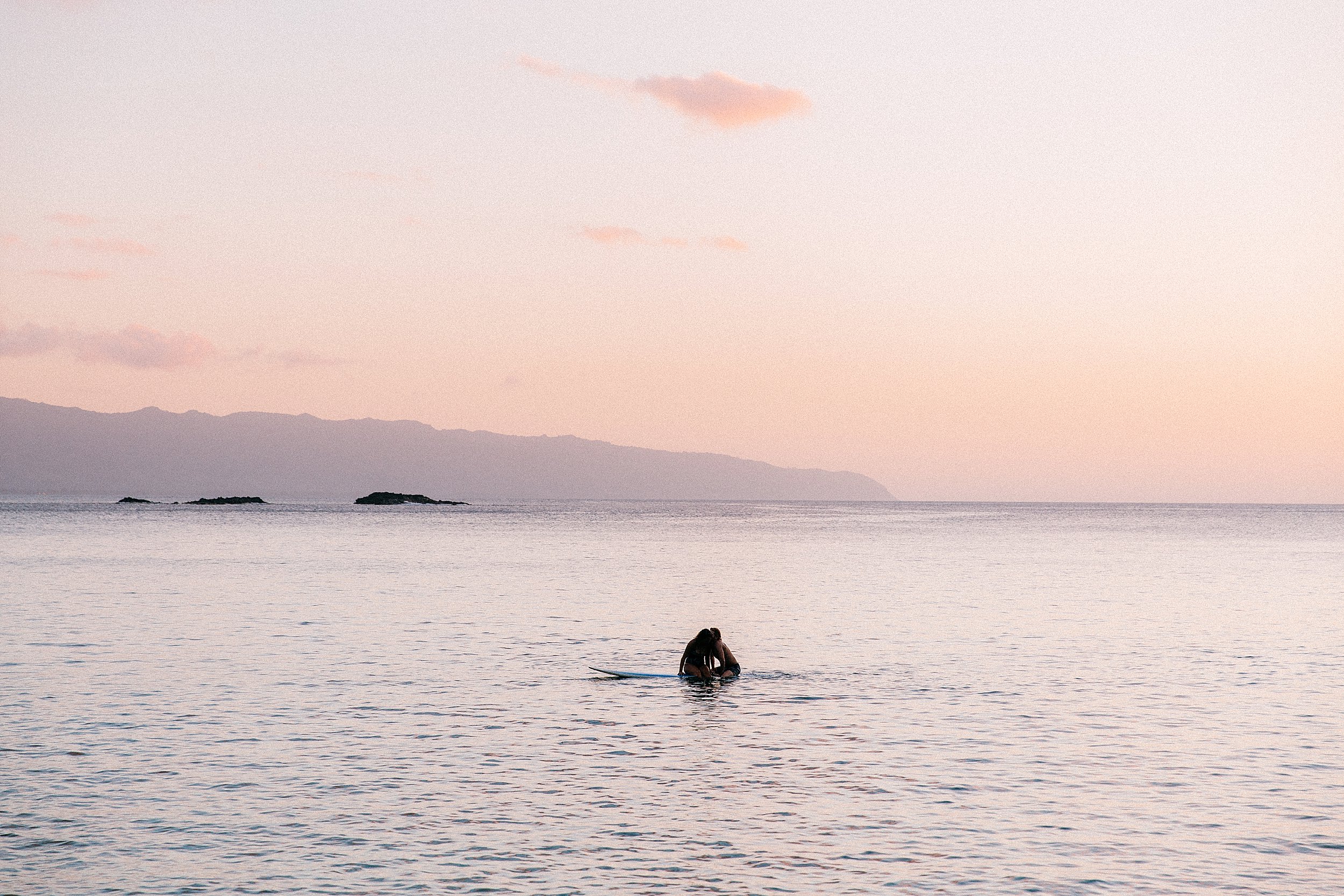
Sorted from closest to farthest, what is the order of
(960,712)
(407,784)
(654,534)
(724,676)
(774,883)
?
1. (774,883)
2. (407,784)
3. (960,712)
4. (724,676)
5. (654,534)

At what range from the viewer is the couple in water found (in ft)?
98.7

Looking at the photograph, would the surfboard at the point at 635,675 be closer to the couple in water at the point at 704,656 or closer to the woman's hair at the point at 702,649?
the couple in water at the point at 704,656

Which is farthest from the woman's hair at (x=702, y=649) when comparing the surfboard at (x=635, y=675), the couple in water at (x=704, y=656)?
the surfboard at (x=635, y=675)

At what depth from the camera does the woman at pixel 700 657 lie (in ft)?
A: 98.8

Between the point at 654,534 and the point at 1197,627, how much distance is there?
339ft

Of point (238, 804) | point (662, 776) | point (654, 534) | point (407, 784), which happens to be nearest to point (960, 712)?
point (662, 776)

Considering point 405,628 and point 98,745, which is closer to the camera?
point 98,745

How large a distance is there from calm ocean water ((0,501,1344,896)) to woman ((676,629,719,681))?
79 centimetres

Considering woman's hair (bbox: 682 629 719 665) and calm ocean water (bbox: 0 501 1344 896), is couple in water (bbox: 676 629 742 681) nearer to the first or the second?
woman's hair (bbox: 682 629 719 665)

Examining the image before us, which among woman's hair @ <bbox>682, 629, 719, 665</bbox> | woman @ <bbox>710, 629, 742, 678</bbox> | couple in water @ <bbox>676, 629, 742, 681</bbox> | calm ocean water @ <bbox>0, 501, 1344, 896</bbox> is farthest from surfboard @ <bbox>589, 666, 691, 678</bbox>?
woman @ <bbox>710, 629, 742, 678</bbox>

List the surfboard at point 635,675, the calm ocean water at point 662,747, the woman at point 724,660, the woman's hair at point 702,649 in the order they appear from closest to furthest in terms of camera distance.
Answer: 1. the calm ocean water at point 662,747
2. the woman's hair at point 702,649
3. the woman at point 724,660
4. the surfboard at point 635,675

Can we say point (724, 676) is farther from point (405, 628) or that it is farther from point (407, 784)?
point (405, 628)

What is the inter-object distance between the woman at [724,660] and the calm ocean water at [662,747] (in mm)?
722

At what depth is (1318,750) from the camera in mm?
22219
